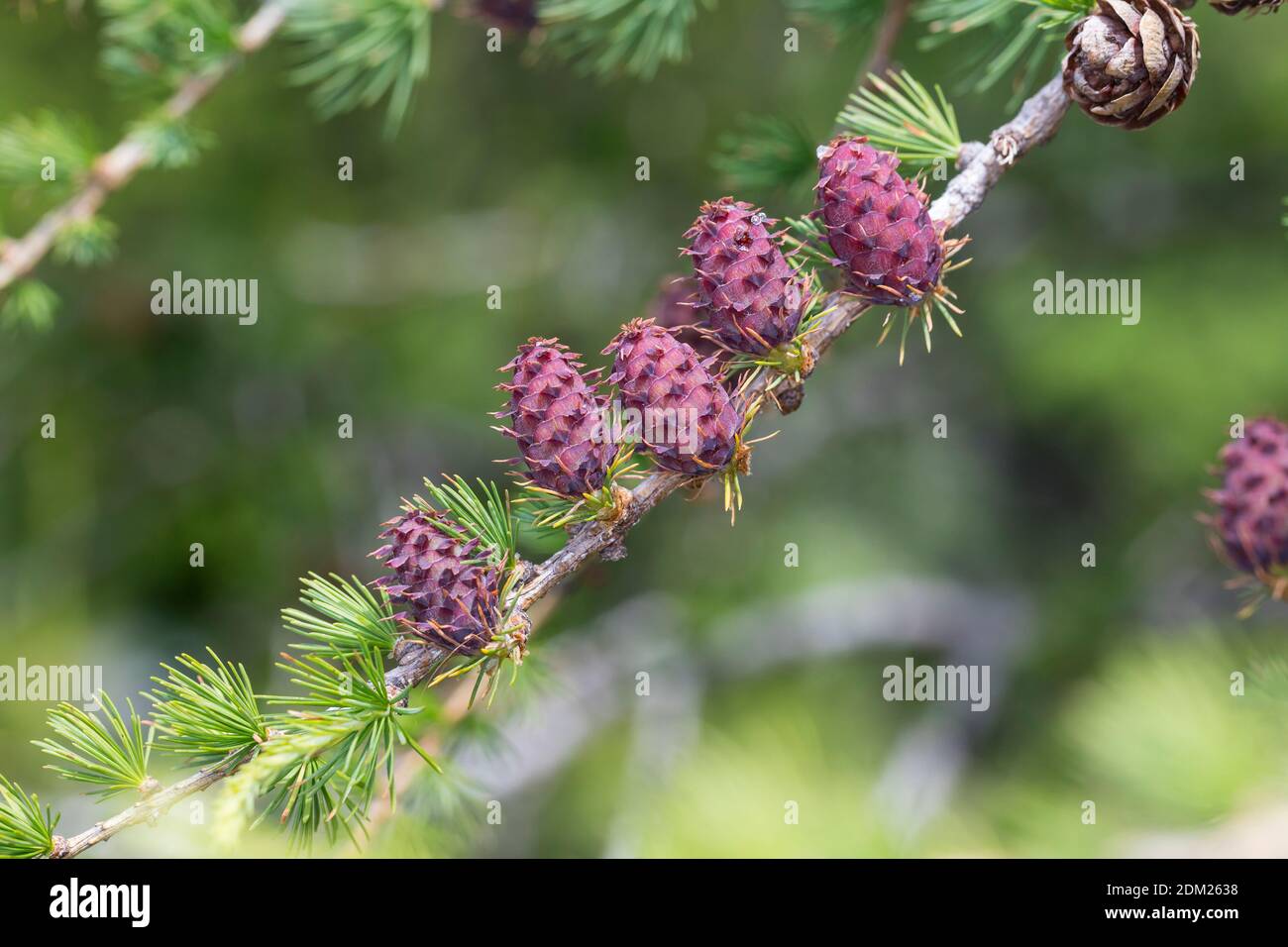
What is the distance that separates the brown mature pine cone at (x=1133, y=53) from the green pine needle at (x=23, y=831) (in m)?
1.20

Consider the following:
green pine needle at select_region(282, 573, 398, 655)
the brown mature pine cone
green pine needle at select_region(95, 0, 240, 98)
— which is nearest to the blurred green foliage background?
green pine needle at select_region(95, 0, 240, 98)

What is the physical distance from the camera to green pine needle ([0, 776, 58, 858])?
0.81 metres

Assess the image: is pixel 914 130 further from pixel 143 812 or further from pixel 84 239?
pixel 84 239

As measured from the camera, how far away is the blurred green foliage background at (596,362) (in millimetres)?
2398

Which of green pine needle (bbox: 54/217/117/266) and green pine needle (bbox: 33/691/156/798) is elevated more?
green pine needle (bbox: 54/217/117/266)

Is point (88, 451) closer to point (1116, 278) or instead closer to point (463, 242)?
point (463, 242)

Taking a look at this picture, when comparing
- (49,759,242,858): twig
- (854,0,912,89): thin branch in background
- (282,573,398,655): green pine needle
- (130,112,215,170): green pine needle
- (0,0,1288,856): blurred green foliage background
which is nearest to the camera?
(49,759,242,858): twig

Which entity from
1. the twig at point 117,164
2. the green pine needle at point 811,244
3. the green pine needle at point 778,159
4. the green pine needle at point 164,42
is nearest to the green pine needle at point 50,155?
the twig at point 117,164

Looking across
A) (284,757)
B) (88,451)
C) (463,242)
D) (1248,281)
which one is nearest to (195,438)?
(88,451)

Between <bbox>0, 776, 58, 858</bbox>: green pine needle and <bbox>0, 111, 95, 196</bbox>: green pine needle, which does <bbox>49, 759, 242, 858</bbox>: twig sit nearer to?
<bbox>0, 776, 58, 858</bbox>: green pine needle

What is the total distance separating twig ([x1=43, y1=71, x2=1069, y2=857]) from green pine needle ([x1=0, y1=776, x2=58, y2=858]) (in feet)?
0.05

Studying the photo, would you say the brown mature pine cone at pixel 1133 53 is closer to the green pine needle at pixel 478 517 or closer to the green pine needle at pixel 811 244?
the green pine needle at pixel 811 244

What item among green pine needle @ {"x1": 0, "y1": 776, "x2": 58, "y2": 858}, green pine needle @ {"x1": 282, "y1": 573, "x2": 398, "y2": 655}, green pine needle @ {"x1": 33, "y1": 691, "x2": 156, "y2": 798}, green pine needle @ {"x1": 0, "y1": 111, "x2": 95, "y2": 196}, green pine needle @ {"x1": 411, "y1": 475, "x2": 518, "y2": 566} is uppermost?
green pine needle @ {"x1": 0, "y1": 111, "x2": 95, "y2": 196}

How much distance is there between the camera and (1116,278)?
2.50 meters
